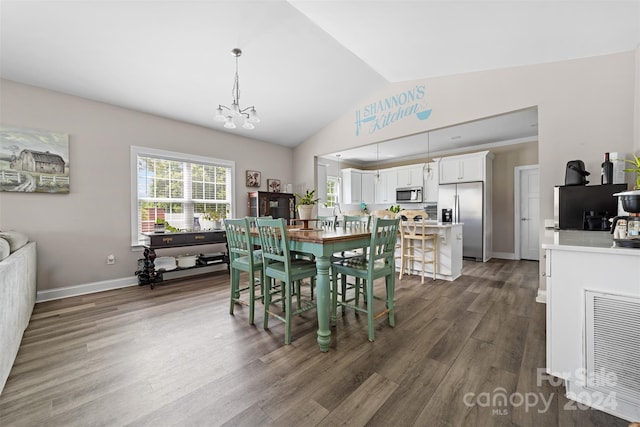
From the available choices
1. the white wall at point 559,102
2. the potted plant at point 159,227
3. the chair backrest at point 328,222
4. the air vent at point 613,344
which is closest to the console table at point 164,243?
the potted plant at point 159,227

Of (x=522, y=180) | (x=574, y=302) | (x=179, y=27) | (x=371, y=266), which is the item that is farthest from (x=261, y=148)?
(x=522, y=180)

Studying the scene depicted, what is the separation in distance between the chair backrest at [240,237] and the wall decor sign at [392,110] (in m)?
2.94

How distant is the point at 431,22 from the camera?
8.27 feet

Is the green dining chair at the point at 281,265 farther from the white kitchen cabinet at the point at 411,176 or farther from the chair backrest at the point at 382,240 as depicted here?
the white kitchen cabinet at the point at 411,176

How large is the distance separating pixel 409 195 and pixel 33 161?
22.4 ft

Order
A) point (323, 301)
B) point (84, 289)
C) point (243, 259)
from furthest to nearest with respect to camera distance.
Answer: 1. point (84, 289)
2. point (243, 259)
3. point (323, 301)

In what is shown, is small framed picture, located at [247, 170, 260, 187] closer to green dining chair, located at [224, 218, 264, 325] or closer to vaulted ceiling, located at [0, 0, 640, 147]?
vaulted ceiling, located at [0, 0, 640, 147]

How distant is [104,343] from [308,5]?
3.54m

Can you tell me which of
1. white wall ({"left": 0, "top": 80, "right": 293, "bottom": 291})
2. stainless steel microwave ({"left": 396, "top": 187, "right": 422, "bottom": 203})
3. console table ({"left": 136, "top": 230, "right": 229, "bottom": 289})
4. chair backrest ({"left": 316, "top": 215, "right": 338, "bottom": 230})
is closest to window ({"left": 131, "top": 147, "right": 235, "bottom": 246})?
white wall ({"left": 0, "top": 80, "right": 293, "bottom": 291})

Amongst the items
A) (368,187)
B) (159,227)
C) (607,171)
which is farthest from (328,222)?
(368,187)

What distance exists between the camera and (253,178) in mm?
5180

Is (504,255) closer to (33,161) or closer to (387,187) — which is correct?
(387,187)

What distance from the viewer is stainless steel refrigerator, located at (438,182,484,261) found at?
5.42 meters

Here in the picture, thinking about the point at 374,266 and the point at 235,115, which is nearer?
the point at 374,266
